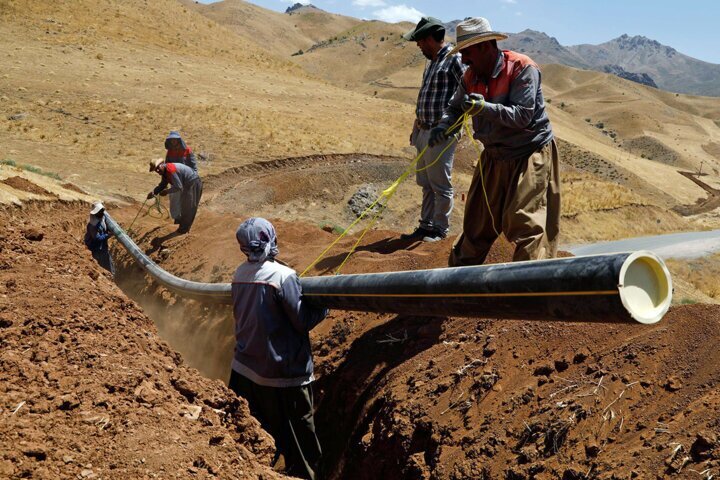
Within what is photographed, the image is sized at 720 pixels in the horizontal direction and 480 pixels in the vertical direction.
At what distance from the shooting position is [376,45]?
89438mm

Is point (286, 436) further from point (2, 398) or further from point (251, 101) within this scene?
point (251, 101)

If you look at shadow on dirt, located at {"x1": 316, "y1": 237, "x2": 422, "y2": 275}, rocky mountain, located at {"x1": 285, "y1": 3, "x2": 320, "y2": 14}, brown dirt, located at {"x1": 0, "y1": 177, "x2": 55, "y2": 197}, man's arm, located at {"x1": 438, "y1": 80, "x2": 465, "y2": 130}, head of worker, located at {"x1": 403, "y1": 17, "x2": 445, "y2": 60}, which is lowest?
brown dirt, located at {"x1": 0, "y1": 177, "x2": 55, "y2": 197}

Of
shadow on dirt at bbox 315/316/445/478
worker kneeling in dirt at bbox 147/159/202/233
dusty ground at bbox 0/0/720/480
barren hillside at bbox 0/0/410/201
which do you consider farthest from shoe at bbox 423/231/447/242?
barren hillside at bbox 0/0/410/201

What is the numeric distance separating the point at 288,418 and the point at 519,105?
2.71 meters

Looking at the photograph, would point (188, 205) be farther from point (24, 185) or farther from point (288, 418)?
point (288, 418)

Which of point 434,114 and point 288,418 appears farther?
point 434,114

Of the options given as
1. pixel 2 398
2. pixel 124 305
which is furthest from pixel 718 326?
pixel 124 305

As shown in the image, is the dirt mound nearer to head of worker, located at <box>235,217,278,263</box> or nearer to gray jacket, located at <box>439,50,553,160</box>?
head of worker, located at <box>235,217,278,263</box>

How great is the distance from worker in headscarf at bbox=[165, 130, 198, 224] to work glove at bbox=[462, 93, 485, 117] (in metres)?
6.84

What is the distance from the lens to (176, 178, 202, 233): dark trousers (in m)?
9.91

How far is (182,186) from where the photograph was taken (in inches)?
388

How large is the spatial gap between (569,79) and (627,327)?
391ft

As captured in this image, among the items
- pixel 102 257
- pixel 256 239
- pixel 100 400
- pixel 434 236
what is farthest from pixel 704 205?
pixel 100 400

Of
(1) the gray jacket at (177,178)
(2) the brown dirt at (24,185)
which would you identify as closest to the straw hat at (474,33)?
(1) the gray jacket at (177,178)
